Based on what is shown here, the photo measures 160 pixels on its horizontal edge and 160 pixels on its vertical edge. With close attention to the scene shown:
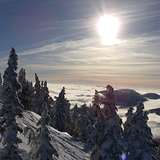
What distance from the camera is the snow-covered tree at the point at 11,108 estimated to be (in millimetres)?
15023

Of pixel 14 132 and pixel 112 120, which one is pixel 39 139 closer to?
pixel 14 132

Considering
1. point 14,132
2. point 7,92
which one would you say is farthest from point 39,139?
point 7,92

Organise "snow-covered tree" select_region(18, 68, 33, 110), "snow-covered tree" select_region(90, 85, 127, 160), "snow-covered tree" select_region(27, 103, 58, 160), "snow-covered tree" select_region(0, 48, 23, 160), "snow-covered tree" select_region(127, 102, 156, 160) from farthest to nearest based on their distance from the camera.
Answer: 1. "snow-covered tree" select_region(18, 68, 33, 110)
2. "snow-covered tree" select_region(127, 102, 156, 160)
3. "snow-covered tree" select_region(90, 85, 127, 160)
4. "snow-covered tree" select_region(0, 48, 23, 160)
5. "snow-covered tree" select_region(27, 103, 58, 160)

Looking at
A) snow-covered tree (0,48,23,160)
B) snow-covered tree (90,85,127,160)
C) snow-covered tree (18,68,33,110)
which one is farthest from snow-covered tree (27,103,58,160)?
snow-covered tree (18,68,33,110)

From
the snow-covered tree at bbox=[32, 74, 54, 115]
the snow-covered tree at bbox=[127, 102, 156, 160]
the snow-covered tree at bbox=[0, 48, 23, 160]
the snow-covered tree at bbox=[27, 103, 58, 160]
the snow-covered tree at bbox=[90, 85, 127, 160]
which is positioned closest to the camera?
the snow-covered tree at bbox=[27, 103, 58, 160]

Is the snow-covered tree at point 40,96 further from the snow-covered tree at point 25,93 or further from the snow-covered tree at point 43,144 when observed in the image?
the snow-covered tree at point 43,144

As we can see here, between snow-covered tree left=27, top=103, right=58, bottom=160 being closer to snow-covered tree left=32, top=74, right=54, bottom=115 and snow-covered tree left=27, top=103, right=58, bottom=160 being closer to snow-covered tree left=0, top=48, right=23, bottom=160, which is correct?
snow-covered tree left=0, top=48, right=23, bottom=160

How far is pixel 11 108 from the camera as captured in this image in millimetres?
15555

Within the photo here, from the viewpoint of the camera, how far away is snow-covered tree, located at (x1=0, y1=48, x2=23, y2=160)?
15.0m

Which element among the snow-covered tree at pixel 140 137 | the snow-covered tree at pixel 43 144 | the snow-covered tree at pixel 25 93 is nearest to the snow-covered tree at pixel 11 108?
the snow-covered tree at pixel 43 144

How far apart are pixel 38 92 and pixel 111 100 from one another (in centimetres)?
4224

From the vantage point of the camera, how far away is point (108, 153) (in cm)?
1850

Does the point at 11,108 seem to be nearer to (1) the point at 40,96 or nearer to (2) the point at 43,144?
(2) the point at 43,144

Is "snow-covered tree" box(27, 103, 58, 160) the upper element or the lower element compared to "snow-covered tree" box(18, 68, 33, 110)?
lower
